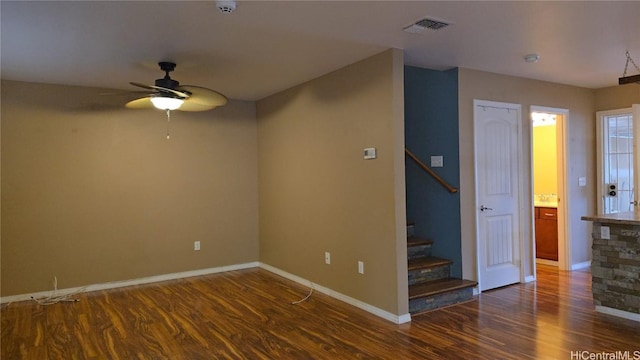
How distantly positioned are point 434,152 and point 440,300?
1618 millimetres

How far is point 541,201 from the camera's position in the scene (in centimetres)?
630

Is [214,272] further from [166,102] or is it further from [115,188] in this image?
[166,102]

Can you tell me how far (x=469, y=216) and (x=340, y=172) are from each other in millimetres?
1475

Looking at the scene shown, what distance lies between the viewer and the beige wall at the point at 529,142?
4492 mm

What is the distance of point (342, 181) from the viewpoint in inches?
172

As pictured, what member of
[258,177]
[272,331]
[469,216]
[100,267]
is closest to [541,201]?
[469,216]

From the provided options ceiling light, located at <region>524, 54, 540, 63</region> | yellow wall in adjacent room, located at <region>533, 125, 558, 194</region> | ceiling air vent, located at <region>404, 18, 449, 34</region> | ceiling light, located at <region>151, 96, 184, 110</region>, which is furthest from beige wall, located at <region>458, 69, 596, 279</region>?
ceiling light, located at <region>151, 96, 184, 110</region>

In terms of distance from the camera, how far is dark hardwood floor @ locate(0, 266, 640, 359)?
3.15m

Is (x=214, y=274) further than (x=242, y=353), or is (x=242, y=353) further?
(x=214, y=274)

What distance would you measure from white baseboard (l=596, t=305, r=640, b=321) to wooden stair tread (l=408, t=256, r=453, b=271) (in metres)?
1.38

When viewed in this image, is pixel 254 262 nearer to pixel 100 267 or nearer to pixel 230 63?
pixel 100 267

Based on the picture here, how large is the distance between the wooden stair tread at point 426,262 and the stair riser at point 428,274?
4cm

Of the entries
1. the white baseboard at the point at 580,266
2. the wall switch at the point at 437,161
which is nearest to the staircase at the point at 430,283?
the wall switch at the point at 437,161

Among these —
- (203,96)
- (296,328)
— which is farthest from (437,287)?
(203,96)
